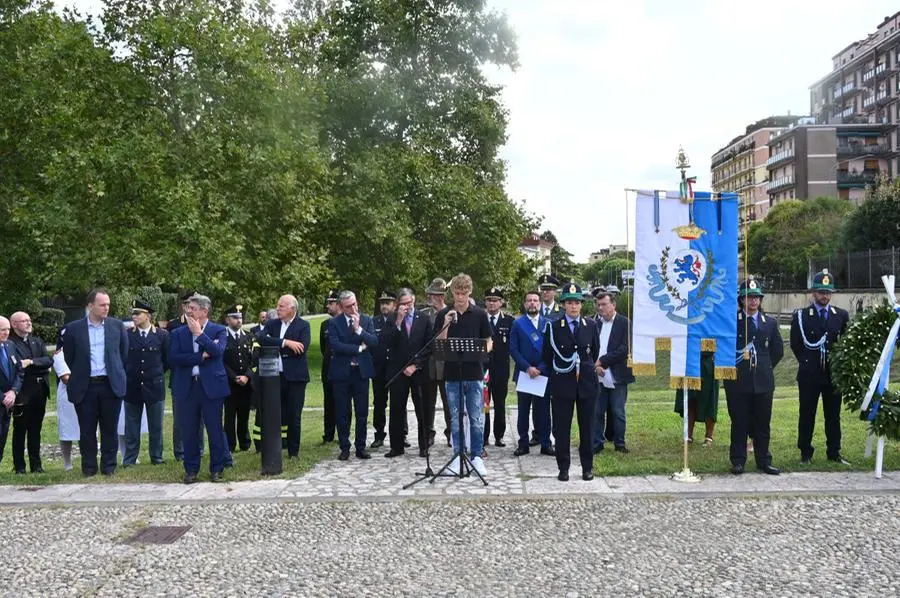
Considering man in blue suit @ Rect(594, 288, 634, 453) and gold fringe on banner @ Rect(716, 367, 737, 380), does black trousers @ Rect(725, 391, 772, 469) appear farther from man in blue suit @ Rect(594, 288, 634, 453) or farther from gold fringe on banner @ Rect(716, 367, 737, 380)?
man in blue suit @ Rect(594, 288, 634, 453)

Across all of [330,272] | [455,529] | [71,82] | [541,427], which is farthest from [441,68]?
[455,529]

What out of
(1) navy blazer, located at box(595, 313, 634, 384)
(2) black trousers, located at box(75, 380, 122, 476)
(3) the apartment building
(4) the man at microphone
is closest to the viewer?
(4) the man at microphone

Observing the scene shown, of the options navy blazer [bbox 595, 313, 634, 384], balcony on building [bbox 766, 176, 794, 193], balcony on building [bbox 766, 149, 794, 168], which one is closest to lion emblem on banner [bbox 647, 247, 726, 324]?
navy blazer [bbox 595, 313, 634, 384]

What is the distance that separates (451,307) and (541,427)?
2.57m

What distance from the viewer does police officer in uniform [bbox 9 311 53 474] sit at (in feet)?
29.9

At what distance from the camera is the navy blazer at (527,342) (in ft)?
31.9

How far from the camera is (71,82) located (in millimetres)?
22109

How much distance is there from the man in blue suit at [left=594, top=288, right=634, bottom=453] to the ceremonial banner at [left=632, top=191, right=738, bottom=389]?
1135mm

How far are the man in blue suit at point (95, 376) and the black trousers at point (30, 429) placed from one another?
63 cm

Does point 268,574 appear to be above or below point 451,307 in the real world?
below

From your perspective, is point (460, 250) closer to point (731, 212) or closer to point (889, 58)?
point (731, 212)

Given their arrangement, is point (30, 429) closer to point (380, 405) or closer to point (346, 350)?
point (346, 350)

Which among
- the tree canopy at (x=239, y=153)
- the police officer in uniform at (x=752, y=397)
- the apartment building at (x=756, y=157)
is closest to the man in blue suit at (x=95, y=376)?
the police officer in uniform at (x=752, y=397)

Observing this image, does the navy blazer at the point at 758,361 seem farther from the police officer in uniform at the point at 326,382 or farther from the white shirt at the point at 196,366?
the white shirt at the point at 196,366
